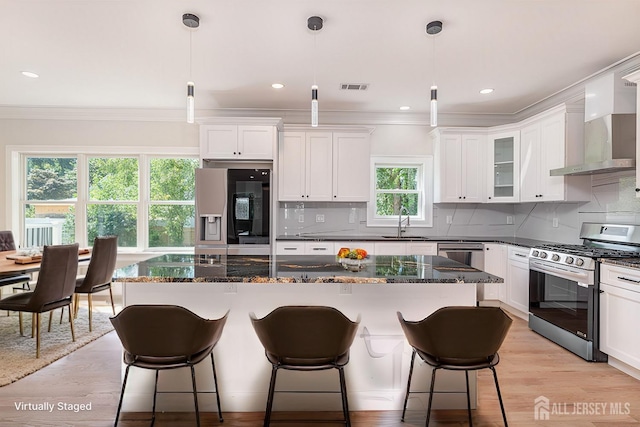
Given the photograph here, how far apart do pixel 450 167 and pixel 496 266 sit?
4.69 feet

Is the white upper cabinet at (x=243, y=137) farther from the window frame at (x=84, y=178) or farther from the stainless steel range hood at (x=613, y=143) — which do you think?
the stainless steel range hood at (x=613, y=143)

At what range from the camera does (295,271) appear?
86.7 inches

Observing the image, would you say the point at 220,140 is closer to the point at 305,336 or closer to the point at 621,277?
the point at 305,336

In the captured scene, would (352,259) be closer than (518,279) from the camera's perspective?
Yes

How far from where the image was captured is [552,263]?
3404mm

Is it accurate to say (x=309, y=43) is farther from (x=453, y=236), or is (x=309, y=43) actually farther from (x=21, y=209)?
(x=21, y=209)

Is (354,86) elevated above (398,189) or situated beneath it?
elevated above

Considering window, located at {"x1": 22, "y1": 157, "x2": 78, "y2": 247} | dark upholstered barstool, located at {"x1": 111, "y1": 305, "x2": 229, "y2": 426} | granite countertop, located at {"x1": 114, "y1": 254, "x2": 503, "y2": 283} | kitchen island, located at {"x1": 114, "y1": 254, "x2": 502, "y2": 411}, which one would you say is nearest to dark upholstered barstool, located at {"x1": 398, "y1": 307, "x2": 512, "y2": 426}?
granite countertop, located at {"x1": 114, "y1": 254, "x2": 503, "y2": 283}

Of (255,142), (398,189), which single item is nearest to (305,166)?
(255,142)

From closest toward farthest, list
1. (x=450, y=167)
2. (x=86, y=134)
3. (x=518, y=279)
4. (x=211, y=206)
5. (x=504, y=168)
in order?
(x=518, y=279), (x=211, y=206), (x=504, y=168), (x=450, y=167), (x=86, y=134)

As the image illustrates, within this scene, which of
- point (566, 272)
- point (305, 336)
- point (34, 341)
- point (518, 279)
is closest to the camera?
point (305, 336)

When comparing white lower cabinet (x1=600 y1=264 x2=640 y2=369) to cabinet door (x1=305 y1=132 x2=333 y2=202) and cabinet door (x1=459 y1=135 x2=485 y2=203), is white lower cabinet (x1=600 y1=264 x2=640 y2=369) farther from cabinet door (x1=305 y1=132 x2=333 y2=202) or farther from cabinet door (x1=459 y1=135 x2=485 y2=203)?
cabinet door (x1=305 y1=132 x2=333 y2=202)

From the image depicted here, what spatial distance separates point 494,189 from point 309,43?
328 cm

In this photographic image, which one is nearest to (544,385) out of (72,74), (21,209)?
(72,74)
